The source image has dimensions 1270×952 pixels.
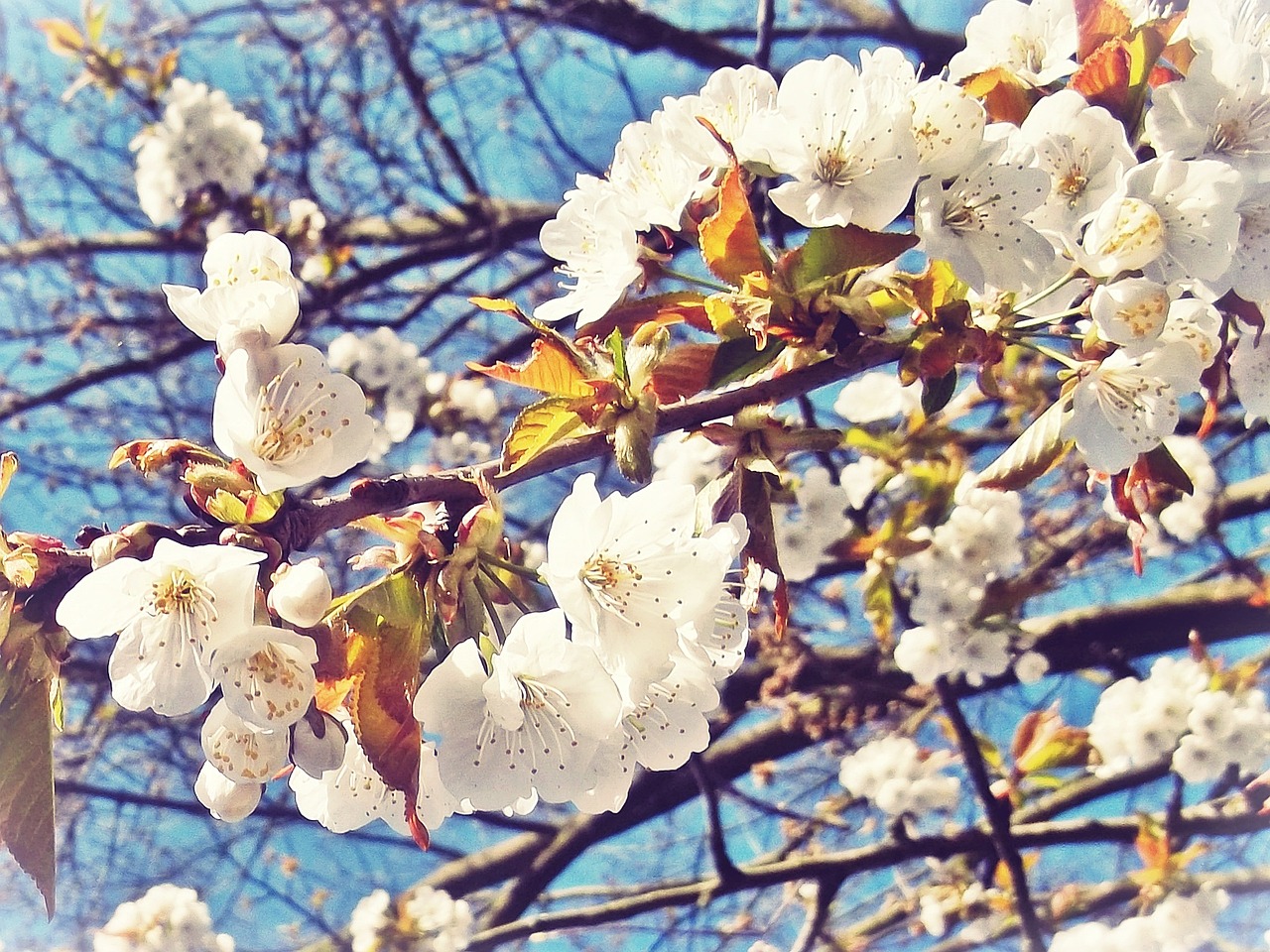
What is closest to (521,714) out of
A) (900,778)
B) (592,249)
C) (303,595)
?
(303,595)

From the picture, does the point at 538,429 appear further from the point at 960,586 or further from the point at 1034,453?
the point at 960,586

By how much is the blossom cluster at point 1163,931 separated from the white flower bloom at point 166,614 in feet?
8.15

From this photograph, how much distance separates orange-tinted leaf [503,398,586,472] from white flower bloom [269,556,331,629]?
16cm

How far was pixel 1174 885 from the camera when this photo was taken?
2.37 m

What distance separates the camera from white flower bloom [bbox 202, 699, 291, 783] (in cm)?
71

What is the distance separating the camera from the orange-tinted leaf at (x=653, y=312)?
846mm

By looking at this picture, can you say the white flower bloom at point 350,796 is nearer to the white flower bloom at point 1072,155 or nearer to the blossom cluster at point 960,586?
the white flower bloom at point 1072,155

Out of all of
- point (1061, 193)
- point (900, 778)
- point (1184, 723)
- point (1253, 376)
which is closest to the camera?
point (1061, 193)

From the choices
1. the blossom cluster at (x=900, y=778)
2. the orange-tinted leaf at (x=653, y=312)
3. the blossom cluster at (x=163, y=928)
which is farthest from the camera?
the blossom cluster at (x=900, y=778)

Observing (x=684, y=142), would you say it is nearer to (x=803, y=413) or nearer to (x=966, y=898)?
(x=803, y=413)

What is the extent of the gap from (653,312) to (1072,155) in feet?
1.35

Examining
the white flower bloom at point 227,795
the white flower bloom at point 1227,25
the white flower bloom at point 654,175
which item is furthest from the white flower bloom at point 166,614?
the white flower bloom at point 1227,25

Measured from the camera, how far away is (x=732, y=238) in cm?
78

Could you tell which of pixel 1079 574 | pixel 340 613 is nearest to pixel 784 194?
pixel 340 613
